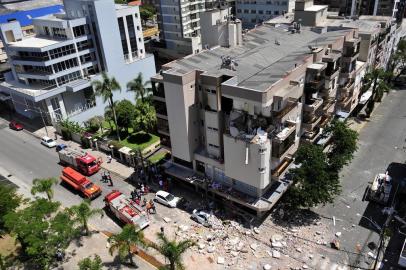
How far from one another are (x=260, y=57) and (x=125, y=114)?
24731 mm

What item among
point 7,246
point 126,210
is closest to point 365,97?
point 126,210

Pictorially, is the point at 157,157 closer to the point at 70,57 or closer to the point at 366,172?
the point at 70,57

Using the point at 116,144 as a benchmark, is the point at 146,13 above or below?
above

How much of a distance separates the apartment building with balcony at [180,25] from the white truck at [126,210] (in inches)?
2129

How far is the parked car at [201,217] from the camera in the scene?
39.2 m

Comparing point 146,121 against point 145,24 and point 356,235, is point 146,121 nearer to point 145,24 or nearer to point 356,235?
point 356,235

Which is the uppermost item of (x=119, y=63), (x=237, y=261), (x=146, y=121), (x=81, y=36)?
(x=81, y=36)

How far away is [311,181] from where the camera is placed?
1499 inches

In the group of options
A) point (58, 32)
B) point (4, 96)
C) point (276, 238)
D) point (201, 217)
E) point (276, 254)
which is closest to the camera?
point (276, 254)

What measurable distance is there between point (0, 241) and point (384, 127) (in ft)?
189

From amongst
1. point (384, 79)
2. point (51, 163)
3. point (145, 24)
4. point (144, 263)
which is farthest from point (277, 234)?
point (145, 24)

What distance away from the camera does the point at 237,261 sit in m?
34.8

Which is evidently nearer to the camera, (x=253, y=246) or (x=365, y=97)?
(x=253, y=246)

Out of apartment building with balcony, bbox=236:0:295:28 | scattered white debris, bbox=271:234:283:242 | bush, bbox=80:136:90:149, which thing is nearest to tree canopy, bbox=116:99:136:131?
bush, bbox=80:136:90:149
